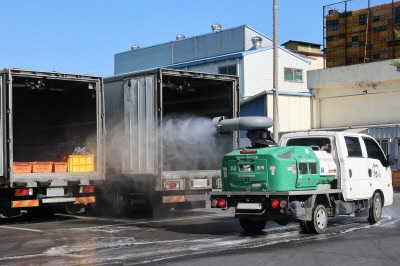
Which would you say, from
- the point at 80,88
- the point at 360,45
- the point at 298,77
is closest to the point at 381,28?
the point at 360,45

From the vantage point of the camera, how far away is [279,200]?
11547mm

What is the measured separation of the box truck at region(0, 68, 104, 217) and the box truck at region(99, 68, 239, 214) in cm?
63

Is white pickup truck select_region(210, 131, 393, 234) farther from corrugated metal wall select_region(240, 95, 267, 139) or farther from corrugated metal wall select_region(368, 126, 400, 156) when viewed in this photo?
corrugated metal wall select_region(240, 95, 267, 139)

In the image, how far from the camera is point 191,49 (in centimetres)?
4719

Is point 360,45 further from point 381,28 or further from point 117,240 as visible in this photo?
point 117,240

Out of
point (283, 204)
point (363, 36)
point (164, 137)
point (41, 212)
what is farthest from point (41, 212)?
point (363, 36)

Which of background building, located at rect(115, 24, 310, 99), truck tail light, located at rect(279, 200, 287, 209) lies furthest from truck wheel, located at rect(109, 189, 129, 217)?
background building, located at rect(115, 24, 310, 99)

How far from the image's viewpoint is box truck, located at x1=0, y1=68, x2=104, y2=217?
46.4 feet

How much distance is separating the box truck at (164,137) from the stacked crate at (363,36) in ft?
68.1

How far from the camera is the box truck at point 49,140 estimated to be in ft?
46.4

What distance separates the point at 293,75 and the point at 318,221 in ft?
109

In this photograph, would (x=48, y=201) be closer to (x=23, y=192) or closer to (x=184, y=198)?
(x=23, y=192)

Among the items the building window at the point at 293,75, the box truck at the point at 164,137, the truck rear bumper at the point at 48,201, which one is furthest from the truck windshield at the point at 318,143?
the building window at the point at 293,75

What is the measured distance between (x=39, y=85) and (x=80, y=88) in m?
1.09
